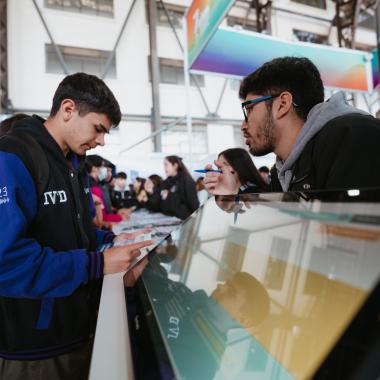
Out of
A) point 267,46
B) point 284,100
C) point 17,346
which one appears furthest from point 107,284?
point 267,46

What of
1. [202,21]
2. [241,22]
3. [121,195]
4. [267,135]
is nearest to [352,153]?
[267,135]

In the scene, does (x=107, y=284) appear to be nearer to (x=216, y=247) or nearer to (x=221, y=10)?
(x=216, y=247)

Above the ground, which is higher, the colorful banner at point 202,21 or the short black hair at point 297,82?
the colorful banner at point 202,21

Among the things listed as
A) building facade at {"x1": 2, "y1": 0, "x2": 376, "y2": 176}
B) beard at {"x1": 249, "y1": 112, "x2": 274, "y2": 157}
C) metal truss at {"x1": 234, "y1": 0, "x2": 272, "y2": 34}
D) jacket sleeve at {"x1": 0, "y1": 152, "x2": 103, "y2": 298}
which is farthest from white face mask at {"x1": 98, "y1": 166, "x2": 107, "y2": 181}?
metal truss at {"x1": 234, "y1": 0, "x2": 272, "y2": 34}

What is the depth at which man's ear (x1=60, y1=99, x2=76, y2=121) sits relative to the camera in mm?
977

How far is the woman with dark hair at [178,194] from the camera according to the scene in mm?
3623

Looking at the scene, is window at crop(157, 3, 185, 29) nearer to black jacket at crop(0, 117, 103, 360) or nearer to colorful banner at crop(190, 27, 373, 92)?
colorful banner at crop(190, 27, 373, 92)

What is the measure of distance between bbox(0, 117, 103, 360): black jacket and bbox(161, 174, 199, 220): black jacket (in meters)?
2.62

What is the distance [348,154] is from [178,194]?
9.63 ft

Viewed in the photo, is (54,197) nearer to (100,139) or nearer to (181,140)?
(100,139)

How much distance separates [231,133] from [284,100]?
9.07 meters

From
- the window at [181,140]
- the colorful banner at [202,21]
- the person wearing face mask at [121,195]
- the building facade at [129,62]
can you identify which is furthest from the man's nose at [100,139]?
the window at [181,140]

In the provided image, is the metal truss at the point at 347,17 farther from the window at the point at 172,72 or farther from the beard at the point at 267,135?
the beard at the point at 267,135

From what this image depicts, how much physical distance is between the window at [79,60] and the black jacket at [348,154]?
8712 mm
